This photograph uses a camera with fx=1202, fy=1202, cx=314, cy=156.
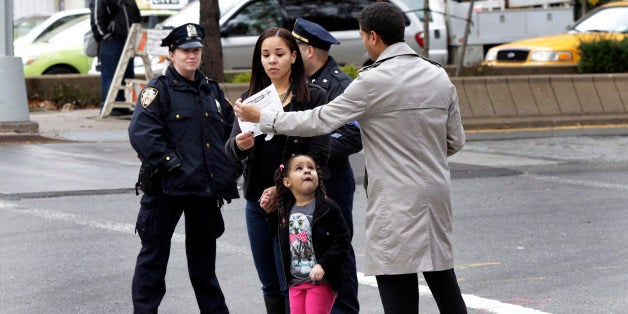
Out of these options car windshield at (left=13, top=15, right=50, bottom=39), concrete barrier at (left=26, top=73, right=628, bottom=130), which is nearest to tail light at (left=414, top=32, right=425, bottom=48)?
concrete barrier at (left=26, top=73, right=628, bottom=130)

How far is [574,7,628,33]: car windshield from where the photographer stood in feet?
69.9

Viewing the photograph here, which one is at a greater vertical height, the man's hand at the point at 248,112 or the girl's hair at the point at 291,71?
the girl's hair at the point at 291,71

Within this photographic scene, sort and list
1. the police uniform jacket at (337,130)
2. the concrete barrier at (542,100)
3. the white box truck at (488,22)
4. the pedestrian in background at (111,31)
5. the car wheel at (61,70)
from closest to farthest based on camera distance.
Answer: the police uniform jacket at (337,130) < the pedestrian in background at (111,31) < the concrete barrier at (542,100) < the car wheel at (61,70) < the white box truck at (488,22)

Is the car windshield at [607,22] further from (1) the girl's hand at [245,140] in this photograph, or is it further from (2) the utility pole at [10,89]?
(1) the girl's hand at [245,140]

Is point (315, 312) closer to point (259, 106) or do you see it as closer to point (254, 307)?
point (259, 106)

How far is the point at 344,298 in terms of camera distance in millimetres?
6453

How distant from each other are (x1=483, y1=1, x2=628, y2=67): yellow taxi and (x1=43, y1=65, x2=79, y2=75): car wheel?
7291mm

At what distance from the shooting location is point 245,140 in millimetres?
5672

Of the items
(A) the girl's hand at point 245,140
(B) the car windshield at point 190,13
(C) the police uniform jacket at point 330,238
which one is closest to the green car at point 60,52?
(B) the car windshield at point 190,13

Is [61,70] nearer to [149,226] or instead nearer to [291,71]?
[149,226]

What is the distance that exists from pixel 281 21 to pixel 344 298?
1372 cm

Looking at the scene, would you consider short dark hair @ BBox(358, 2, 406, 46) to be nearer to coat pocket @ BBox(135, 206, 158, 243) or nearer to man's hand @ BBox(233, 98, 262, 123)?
man's hand @ BBox(233, 98, 262, 123)

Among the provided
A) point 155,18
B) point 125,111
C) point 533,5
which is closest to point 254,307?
point 125,111

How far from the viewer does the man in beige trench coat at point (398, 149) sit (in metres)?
5.21
